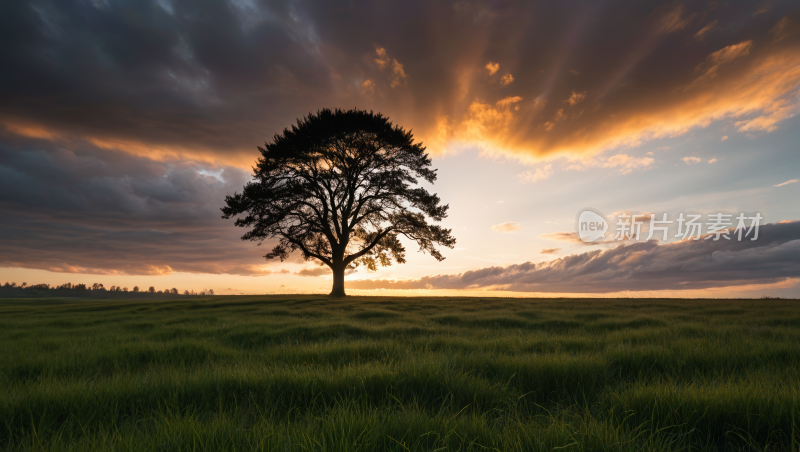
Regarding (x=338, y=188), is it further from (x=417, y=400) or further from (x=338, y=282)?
(x=417, y=400)

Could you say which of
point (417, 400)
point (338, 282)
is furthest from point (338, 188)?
point (417, 400)

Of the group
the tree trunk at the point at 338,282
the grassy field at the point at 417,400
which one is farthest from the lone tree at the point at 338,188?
the grassy field at the point at 417,400

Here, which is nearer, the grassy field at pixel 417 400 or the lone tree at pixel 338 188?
the grassy field at pixel 417 400

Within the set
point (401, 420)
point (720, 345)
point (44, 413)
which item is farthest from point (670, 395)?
point (44, 413)

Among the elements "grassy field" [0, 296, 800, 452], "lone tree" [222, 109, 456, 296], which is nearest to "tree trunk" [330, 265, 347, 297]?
"lone tree" [222, 109, 456, 296]

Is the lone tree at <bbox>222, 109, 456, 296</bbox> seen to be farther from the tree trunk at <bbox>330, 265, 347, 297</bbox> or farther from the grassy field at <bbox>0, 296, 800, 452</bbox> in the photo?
the grassy field at <bbox>0, 296, 800, 452</bbox>

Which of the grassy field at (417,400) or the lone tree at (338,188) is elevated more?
the lone tree at (338,188)

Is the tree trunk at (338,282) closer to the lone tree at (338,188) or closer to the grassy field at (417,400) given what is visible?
the lone tree at (338,188)

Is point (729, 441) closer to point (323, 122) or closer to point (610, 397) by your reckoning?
point (610, 397)

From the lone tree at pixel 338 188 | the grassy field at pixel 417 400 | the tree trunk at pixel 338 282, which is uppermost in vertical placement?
the lone tree at pixel 338 188

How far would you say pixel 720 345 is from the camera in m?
5.13

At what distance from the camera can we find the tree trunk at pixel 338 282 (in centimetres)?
2687

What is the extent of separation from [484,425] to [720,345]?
5.33 metres

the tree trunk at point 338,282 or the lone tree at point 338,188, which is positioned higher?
the lone tree at point 338,188
